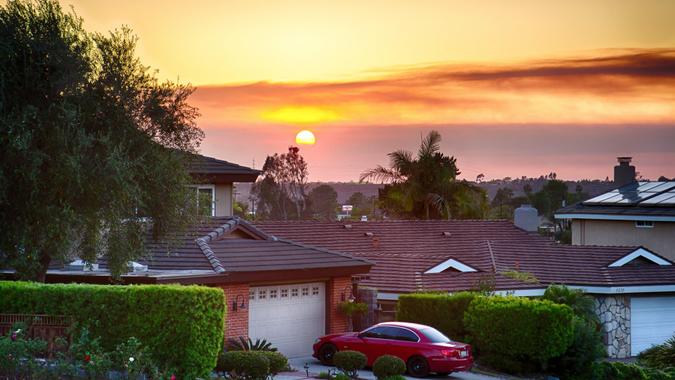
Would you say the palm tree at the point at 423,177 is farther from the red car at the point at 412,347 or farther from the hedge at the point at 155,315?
the hedge at the point at 155,315

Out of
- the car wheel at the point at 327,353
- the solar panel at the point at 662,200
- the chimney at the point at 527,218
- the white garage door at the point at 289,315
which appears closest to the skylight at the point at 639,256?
the solar panel at the point at 662,200

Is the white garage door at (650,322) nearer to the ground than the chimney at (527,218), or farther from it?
nearer to the ground

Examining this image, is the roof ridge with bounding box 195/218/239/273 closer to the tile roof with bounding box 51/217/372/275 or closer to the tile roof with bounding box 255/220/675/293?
the tile roof with bounding box 51/217/372/275

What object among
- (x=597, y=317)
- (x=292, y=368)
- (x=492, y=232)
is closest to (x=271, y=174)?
(x=492, y=232)

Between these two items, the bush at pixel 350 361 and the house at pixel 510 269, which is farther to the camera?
the house at pixel 510 269

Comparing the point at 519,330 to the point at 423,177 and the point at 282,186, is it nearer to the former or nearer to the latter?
the point at 423,177

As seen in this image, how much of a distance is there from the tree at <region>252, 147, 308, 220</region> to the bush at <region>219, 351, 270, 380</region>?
68804 millimetres

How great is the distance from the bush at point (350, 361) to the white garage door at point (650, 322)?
54.5 ft

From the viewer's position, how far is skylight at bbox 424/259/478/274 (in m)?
39.7

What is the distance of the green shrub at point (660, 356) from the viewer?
37406 mm

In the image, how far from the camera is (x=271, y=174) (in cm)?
9488

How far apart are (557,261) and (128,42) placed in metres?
23.0

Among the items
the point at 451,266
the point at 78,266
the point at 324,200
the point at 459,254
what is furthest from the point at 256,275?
the point at 324,200

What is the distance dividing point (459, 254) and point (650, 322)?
8.16m
